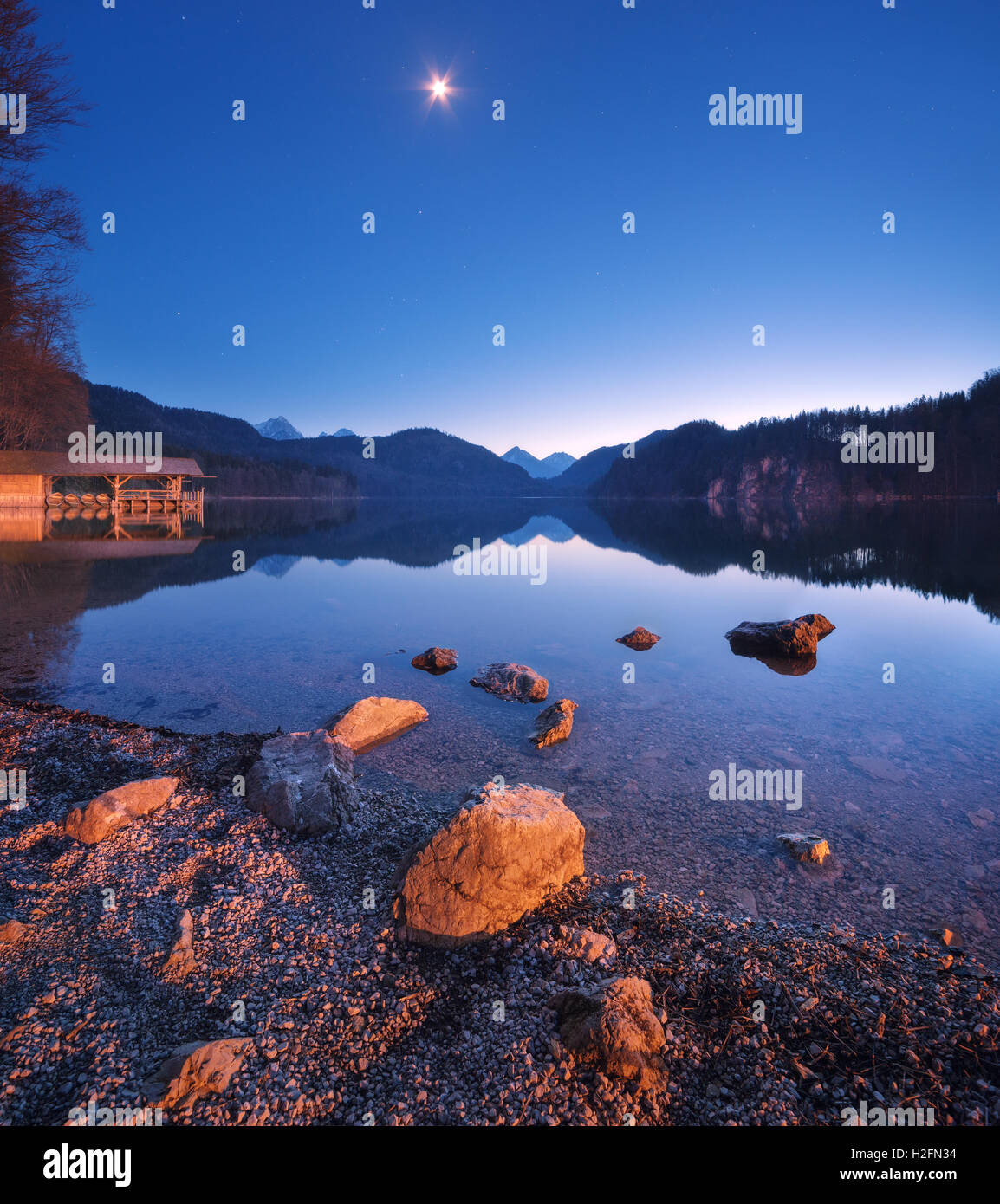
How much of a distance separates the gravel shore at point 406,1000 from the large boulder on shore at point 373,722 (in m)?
2.93

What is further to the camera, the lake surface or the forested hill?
the forested hill

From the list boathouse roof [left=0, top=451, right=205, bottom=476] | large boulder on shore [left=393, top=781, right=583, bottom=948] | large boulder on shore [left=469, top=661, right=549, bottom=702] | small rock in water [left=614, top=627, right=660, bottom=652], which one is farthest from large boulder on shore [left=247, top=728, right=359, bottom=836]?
boathouse roof [left=0, top=451, right=205, bottom=476]

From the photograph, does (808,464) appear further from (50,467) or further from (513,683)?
(513,683)

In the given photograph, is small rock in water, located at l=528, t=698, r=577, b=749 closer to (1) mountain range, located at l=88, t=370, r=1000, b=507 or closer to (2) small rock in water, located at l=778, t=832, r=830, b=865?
(2) small rock in water, located at l=778, t=832, r=830, b=865

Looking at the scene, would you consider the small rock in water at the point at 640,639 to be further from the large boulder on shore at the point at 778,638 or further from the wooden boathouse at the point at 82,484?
the wooden boathouse at the point at 82,484

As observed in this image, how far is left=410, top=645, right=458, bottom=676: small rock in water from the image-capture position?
12477 millimetres

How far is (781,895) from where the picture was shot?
5.07 meters

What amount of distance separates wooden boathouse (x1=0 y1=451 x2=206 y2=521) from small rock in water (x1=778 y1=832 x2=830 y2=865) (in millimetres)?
63173

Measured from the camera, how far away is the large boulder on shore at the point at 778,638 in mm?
13438

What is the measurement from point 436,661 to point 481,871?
8.21 meters

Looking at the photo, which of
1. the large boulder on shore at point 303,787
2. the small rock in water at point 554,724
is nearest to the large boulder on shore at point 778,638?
the small rock in water at point 554,724

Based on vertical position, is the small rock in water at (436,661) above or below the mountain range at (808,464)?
below

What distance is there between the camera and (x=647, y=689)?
11172 millimetres

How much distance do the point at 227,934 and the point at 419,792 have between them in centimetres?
307
